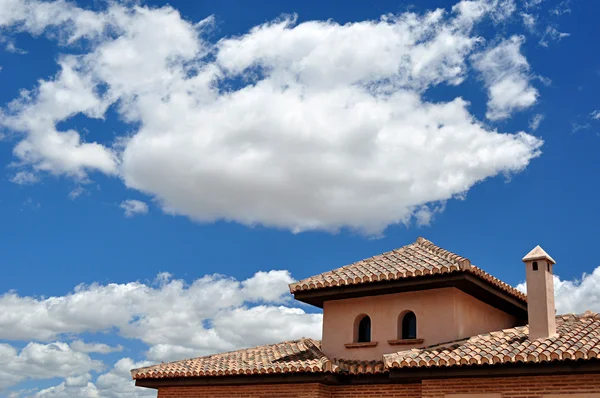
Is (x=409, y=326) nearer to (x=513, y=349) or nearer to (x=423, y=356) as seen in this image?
(x=423, y=356)

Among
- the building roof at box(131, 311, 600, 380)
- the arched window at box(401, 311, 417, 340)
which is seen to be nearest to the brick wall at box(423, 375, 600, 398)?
the building roof at box(131, 311, 600, 380)

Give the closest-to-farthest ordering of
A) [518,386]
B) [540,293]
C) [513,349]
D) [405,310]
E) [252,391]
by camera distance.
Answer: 1. [518,386]
2. [513,349]
3. [540,293]
4. [252,391]
5. [405,310]

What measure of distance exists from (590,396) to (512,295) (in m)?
4.82

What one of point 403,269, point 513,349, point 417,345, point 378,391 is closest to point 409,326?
point 417,345

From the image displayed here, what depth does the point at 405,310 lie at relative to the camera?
14.9m

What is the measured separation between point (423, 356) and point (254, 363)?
4.37 meters

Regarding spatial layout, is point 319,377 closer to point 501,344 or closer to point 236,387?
point 236,387

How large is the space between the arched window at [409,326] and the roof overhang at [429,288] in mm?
626

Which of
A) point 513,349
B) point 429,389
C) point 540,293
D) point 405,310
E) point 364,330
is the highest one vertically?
point 540,293

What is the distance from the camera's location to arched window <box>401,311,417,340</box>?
584 inches

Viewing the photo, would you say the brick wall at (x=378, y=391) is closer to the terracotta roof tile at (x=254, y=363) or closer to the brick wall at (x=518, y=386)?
the brick wall at (x=518, y=386)

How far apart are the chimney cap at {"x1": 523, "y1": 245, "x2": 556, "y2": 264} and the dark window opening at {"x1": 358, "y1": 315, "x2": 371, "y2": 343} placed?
4.11 metres

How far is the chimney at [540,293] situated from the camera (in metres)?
12.6

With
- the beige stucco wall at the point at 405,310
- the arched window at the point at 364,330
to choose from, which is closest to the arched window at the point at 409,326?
the beige stucco wall at the point at 405,310
